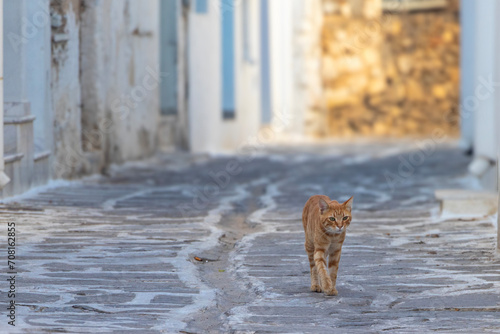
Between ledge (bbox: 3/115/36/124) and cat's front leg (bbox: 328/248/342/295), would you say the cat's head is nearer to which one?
cat's front leg (bbox: 328/248/342/295)

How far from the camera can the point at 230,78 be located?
15.7 metres

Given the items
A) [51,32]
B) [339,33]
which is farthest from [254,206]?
[339,33]

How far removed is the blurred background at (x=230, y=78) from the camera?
7676 millimetres

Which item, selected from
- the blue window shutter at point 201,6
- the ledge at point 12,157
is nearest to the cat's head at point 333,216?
the ledge at point 12,157

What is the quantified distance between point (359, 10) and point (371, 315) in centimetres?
1501

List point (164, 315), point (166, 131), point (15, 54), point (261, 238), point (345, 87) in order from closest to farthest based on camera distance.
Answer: point (164, 315), point (261, 238), point (15, 54), point (166, 131), point (345, 87)

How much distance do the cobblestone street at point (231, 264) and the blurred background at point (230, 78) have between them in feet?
2.32

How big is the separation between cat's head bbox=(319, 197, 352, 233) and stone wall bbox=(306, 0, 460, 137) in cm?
1444

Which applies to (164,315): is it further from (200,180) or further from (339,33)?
Answer: (339,33)

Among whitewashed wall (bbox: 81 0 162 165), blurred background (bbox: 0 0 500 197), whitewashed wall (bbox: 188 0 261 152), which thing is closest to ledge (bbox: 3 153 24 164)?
blurred background (bbox: 0 0 500 197)

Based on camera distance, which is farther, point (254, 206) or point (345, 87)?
point (345, 87)

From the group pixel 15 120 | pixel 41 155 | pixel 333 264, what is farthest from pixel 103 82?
pixel 333 264

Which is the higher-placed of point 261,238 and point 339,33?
point 339,33

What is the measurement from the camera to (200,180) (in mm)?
9477
